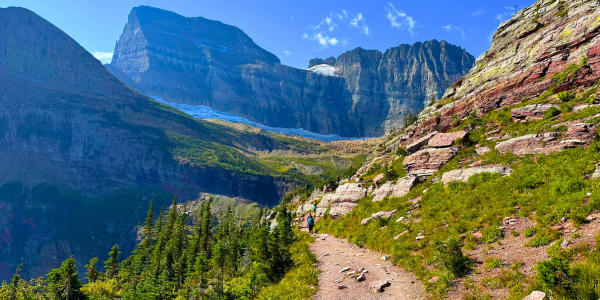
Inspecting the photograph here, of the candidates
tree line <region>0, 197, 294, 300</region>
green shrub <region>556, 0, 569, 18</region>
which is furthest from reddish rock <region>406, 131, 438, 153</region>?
green shrub <region>556, 0, 569, 18</region>

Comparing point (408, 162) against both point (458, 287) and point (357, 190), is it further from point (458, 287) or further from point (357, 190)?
point (458, 287)

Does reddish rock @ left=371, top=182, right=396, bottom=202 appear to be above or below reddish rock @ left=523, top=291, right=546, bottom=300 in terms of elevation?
above

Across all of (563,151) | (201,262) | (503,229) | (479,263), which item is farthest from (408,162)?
(201,262)

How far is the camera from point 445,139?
31688 millimetres

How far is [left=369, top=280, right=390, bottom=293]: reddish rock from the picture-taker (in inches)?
493

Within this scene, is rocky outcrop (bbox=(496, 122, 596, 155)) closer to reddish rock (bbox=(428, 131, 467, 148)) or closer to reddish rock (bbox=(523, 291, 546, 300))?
reddish rock (bbox=(428, 131, 467, 148))

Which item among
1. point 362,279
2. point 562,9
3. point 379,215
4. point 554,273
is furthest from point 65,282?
point 562,9

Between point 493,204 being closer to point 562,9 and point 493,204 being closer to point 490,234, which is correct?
point 490,234

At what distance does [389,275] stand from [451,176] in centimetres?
1397

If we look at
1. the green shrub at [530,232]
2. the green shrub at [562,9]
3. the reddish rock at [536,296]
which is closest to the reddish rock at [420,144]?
the green shrub at [530,232]

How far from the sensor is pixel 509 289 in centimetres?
959

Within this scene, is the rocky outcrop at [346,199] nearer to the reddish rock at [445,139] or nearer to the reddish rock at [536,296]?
the reddish rock at [445,139]

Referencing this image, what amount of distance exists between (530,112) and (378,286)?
86.3ft

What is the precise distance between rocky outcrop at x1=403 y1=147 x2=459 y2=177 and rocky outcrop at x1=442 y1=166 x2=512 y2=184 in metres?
3.25
